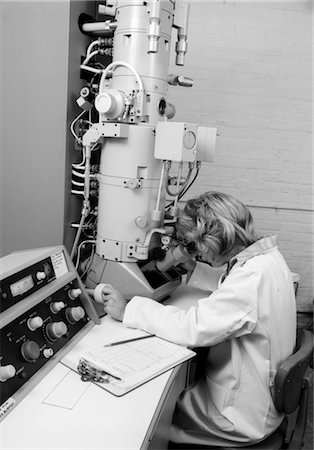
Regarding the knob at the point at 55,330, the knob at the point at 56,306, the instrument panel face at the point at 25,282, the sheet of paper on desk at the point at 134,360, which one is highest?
the instrument panel face at the point at 25,282

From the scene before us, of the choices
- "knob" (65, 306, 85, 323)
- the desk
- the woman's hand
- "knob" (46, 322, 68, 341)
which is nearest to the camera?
the desk

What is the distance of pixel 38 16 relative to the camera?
1474 millimetres

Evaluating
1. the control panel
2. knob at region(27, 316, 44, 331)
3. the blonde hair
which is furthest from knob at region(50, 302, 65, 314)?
the blonde hair

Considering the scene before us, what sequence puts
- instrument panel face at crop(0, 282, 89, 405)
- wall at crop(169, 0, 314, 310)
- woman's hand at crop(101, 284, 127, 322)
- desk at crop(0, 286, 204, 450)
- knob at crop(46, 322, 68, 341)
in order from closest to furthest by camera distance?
desk at crop(0, 286, 204, 450) < instrument panel face at crop(0, 282, 89, 405) < knob at crop(46, 322, 68, 341) < woman's hand at crop(101, 284, 127, 322) < wall at crop(169, 0, 314, 310)

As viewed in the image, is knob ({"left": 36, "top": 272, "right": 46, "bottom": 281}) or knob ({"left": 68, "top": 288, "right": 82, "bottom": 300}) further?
knob ({"left": 68, "top": 288, "right": 82, "bottom": 300})

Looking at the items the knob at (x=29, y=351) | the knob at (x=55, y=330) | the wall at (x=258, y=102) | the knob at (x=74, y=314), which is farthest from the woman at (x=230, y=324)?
the wall at (x=258, y=102)

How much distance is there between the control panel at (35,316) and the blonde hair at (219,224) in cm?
42

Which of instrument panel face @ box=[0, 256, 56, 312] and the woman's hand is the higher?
instrument panel face @ box=[0, 256, 56, 312]

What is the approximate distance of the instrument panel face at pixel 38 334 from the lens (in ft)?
3.02

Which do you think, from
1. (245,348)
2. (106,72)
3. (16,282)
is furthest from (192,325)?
(106,72)

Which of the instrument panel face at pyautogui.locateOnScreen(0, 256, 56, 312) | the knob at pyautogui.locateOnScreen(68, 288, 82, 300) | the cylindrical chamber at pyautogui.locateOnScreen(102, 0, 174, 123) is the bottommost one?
the knob at pyautogui.locateOnScreen(68, 288, 82, 300)

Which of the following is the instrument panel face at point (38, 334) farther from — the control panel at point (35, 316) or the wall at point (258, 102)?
the wall at point (258, 102)

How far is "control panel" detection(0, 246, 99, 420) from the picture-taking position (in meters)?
0.93

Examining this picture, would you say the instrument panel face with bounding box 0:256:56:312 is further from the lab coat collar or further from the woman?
the lab coat collar
